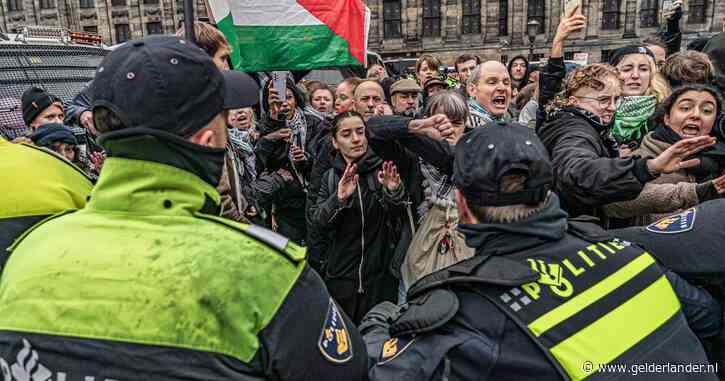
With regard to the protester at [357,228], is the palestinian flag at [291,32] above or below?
above

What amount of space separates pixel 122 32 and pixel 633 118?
34177 mm

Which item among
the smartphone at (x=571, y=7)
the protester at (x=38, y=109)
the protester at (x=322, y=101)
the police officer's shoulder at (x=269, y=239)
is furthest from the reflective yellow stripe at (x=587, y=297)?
the protester at (x=322, y=101)

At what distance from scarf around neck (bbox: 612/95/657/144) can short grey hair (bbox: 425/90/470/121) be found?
121 cm

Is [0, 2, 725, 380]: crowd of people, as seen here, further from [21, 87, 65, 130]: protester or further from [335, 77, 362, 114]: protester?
[335, 77, 362, 114]: protester

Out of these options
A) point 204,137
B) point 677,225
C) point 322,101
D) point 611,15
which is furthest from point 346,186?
point 611,15

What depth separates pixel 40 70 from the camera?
7.88 meters

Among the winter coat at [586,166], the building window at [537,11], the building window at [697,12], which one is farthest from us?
the building window at [537,11]

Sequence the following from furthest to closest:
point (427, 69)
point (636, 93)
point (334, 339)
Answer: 1. point (427, 69)
2. point (636, 93)
3. point (334, 339)

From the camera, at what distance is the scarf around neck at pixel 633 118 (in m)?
3.73

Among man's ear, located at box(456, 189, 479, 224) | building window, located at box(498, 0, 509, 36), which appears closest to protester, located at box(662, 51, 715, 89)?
man's ear, located at box(456, 189, 479, 224)

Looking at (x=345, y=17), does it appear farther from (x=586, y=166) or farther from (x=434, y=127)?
(x=586, y=166)

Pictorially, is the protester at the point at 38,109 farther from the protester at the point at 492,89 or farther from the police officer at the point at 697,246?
the police officer at the point at 697,246

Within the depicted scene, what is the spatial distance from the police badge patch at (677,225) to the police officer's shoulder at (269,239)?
5.10ft

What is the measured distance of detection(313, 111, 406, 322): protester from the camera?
3.67 m
